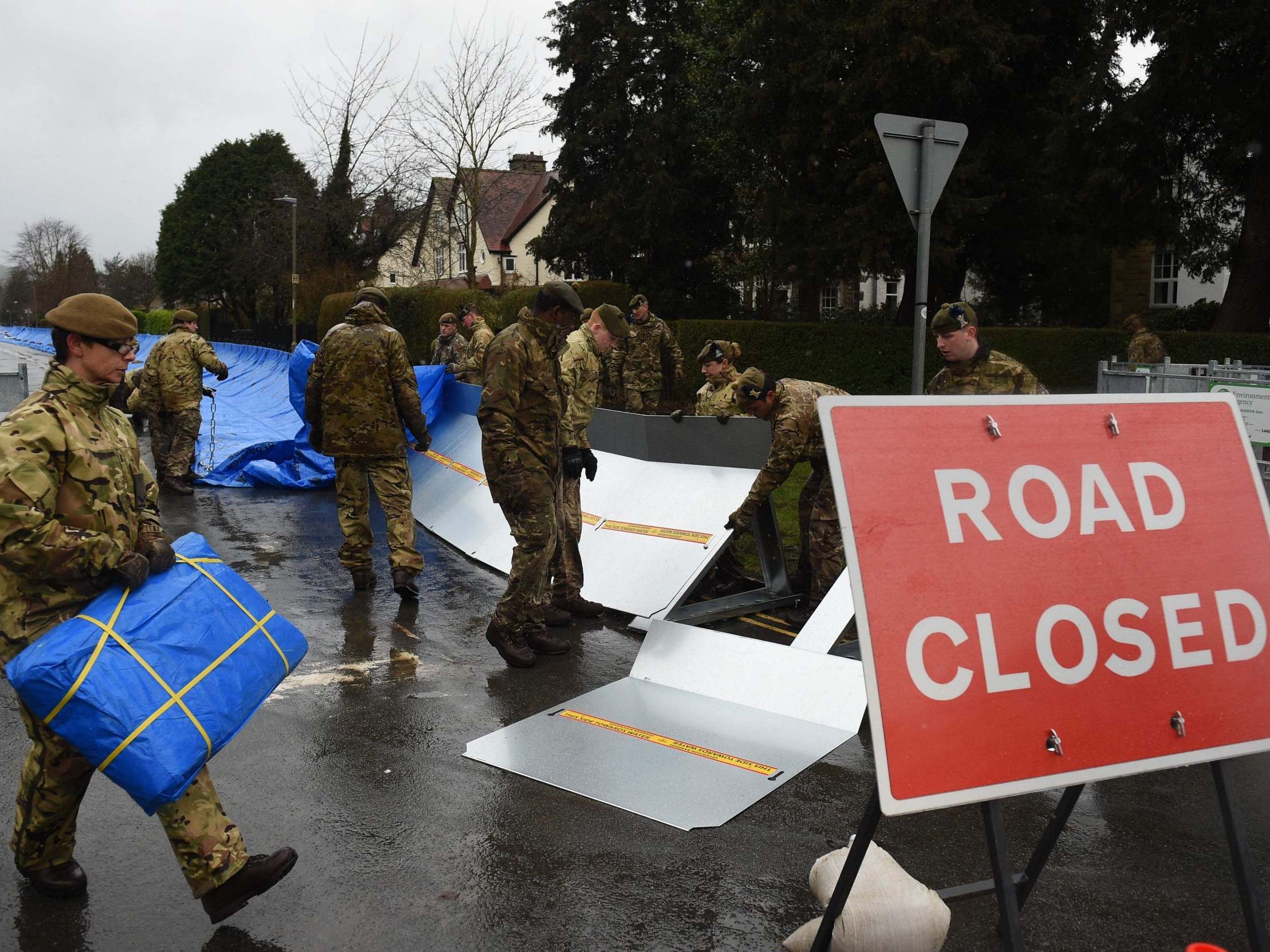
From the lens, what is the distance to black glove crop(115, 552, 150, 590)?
127 inches

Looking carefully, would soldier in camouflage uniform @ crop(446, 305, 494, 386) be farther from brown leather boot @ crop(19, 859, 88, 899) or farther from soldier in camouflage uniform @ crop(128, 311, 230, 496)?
brown leather boot @ crop(19, 859, 88, 899)

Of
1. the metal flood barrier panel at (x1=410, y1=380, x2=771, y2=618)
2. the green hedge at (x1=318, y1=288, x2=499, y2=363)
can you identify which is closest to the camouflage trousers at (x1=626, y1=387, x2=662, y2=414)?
the metal flood barrier panel at (x1=410, y1=380, x2=771, y2=618)

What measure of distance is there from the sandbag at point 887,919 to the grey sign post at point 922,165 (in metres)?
4.71

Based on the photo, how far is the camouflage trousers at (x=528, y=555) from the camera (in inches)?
240

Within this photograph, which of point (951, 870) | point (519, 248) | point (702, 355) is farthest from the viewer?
point (519, 248)

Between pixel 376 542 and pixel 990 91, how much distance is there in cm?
1557

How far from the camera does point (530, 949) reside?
3.31 metres

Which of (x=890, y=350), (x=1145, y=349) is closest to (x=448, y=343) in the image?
(x=890, y=350)

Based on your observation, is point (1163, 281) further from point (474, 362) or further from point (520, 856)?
point (520, 856)

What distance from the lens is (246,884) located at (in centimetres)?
329

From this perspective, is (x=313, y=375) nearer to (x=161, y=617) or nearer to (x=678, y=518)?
(x=678, y=518)

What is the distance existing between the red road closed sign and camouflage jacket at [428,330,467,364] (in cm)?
1201

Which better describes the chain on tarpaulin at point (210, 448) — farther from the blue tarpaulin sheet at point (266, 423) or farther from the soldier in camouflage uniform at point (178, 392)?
the soldier in camouflage uniform at point (178, 392)

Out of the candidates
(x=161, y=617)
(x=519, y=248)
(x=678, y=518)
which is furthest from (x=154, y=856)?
(x=519, y=248)
